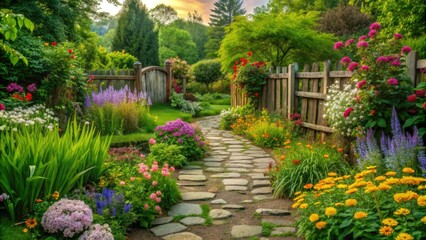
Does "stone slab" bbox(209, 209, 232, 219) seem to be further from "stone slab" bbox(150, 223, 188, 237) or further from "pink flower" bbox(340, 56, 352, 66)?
"pink flower" bbox(340, 56, 352, 66)

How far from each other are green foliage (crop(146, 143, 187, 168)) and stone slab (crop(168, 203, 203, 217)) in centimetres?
153

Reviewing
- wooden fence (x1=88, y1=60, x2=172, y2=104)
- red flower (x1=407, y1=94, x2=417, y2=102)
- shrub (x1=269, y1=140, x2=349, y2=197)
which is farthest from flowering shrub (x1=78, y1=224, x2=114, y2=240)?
wooden fence (x1=88, y1=60, x2=172, y2=104)

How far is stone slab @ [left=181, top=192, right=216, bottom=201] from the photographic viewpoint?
4.35 m

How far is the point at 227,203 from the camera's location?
4184 millimetres

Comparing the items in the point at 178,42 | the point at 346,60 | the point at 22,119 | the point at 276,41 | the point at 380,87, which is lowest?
the point at 22,119

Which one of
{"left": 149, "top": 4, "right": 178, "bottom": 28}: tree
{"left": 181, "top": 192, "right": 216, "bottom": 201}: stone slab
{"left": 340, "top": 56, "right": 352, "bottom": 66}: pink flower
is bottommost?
{"left": 181, "top": 192, "right": 216, "bottom": 201}: stone slab

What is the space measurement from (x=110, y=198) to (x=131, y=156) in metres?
1.86

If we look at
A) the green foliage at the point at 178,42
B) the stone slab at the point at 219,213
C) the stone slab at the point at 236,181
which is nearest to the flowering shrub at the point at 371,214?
the stone slab at the point at 219,213

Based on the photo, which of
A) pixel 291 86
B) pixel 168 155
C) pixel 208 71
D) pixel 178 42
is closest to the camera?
pixel 168 155

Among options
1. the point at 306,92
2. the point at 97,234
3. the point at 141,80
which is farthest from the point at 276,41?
the point at 97,234

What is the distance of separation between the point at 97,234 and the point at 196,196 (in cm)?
180

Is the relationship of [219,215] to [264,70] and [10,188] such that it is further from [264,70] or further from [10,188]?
[264,70]

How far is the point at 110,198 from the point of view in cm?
337

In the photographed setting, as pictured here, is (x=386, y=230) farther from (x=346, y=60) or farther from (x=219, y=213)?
(x=346, y=60)
